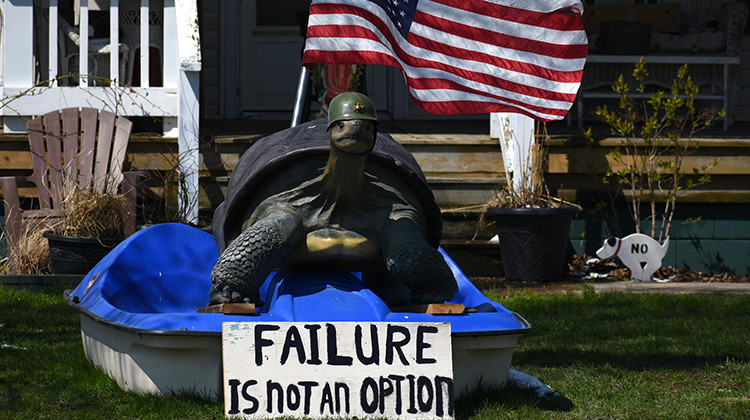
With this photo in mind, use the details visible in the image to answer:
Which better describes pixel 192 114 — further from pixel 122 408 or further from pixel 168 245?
pixel 122 408

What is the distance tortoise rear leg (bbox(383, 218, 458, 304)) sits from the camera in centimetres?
349

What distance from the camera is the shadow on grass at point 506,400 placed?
11.1 feet

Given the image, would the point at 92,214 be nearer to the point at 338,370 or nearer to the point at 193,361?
the point at 193,361

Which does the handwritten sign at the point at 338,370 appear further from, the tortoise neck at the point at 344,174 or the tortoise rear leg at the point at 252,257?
the tortoise neck at the point at 344,174

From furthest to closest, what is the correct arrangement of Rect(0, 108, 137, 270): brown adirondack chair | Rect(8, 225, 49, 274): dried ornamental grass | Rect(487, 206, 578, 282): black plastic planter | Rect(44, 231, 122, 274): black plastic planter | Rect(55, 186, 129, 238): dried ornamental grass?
Rect(487, 206, 578, 282): black plastic planter < Rect(0, 108, 137, 270): brown adirondack chair < Rect(8, 225, 49, 274): dried ornamental grass < Rect(55, 186, 129, 238): dried ornamental grass < Rect(44, 231, 122, 274): black plastic planter

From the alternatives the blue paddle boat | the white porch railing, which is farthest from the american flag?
the white porch railing

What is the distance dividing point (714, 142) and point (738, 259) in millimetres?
923

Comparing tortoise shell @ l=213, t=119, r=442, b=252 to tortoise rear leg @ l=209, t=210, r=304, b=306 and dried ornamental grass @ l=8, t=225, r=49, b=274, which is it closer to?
tortoise rear leg @ l=209, t=210, r=304, b=306

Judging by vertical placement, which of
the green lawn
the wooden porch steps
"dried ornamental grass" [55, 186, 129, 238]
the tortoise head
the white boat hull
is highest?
the tortoise head

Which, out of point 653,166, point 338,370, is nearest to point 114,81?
point 653,166

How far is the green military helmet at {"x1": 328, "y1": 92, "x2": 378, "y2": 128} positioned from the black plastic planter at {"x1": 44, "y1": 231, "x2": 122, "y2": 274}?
3.04 m

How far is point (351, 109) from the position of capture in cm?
327

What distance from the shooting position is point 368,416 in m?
3.17

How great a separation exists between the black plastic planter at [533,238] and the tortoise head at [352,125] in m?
3.36
